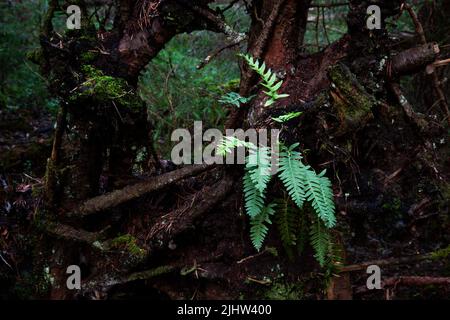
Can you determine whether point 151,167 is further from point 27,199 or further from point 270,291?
point 270,291

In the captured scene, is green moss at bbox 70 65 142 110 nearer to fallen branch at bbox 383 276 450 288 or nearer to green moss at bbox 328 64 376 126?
green moss at bbox 328 64 376 126

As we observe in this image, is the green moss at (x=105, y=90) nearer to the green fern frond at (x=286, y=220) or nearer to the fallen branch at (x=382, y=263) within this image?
the green fern frond at (x=286, y=220)

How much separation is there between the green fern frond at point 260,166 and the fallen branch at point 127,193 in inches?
A: 35.0

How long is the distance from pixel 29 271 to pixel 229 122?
230 cm

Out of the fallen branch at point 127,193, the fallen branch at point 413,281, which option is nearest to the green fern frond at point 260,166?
the fallen branch at point 127,193

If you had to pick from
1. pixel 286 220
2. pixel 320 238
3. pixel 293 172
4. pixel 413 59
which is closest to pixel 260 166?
pixel 293 172

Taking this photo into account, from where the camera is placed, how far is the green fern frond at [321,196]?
291 centimetres

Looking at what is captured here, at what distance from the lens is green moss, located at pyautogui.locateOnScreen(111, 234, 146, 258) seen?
3.65m

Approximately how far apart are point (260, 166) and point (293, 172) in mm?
245

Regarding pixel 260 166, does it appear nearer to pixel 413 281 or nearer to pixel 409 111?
pixel 409 111

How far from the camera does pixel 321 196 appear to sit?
296 centimetres

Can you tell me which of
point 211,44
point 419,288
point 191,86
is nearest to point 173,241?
point 419,288

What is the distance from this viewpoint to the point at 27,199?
13.9 feet

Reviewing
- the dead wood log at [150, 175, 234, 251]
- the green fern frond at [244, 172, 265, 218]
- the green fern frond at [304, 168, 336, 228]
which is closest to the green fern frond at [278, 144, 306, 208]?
the green fern frond at [304, 168, 336, 228]
